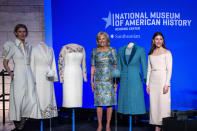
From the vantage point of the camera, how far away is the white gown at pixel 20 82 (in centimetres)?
542

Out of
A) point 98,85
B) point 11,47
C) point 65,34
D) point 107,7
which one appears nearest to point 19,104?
point 11,47

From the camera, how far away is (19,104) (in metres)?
5.46

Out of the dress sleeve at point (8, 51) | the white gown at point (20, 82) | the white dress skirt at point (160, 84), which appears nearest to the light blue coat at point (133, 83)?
the white dress skirt at point (160, 84)

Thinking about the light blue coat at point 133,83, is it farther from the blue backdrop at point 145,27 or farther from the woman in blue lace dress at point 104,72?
the blue backdrop at point 145,27

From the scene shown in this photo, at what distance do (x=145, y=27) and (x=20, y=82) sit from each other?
9.07ft

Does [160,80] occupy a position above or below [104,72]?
below

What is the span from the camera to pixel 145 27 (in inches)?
263

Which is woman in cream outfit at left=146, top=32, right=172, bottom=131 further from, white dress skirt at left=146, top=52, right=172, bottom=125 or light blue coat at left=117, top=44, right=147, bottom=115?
light blue coat at left=117, top=44, right=147, bottom=115

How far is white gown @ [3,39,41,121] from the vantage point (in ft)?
17.8

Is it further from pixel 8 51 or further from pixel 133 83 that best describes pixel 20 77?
pixel 133 83

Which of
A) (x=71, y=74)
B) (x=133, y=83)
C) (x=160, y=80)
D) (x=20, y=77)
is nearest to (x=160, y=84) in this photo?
(x=160, y=80)

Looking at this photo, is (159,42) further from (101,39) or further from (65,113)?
(65,113)

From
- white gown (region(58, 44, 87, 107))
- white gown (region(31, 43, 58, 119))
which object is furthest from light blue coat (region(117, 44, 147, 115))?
white gown (region(31, 43, 58, 119))

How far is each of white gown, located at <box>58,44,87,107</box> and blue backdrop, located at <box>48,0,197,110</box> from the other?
1617mm
